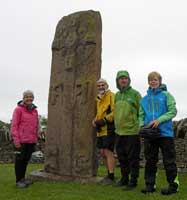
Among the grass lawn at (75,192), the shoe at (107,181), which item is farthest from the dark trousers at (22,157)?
the shoe at (107,181)

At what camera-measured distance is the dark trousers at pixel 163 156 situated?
7230 mm

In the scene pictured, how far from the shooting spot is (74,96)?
29.2 ft

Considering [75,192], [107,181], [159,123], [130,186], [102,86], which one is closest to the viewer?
[159,123]

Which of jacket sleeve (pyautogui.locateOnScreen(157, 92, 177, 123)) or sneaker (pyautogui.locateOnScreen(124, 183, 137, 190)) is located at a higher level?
jacket sleeve (pyautogui.locateOnScreen(157, 92, 177, 123))

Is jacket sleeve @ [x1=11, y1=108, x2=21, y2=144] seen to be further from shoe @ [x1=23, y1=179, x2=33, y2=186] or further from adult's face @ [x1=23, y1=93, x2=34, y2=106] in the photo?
shoe @ [x1=23, y1=179, x2=33, y2=186]

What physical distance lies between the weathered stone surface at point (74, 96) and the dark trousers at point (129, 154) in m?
0.76

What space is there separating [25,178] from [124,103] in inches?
99.1

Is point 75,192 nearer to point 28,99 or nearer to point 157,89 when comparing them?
point 28,99

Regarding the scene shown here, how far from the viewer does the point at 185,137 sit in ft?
37.2

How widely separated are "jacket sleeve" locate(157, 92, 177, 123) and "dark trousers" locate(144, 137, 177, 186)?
35cm

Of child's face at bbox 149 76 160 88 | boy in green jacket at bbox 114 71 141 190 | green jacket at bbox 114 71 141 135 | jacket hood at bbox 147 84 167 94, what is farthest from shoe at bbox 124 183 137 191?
child's face at bbox 149 76 160 88

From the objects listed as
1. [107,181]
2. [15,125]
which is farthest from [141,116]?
[15,125]

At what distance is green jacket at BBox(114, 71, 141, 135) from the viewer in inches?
314

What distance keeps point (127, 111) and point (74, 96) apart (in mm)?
1341
